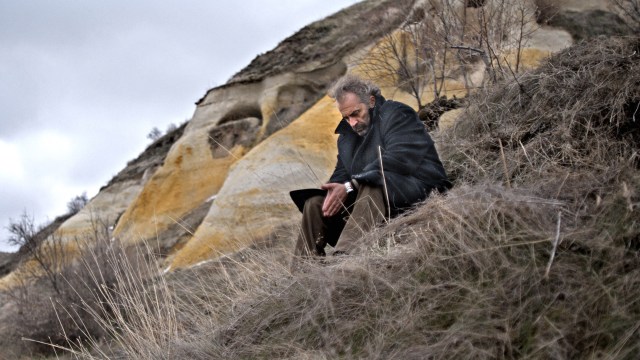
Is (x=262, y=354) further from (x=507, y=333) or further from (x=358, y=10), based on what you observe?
(x=358, y=10)

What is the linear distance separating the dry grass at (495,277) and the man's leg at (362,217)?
129mm

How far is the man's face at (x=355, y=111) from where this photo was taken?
5113mm

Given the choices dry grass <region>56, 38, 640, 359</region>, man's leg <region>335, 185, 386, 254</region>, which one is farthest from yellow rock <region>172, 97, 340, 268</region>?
man's leg <region>335, 185, 386, 254</region>

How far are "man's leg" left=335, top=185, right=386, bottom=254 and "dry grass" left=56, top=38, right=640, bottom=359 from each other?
129 millimetres

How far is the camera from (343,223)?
481cm

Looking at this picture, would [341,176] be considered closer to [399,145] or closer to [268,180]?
[399,145]

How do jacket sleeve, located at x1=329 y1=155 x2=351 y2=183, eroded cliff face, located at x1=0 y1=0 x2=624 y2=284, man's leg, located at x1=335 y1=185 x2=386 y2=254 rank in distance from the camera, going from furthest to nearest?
eroded cliff face, located at x1=0 y1=0 x2=624 y2=284
jacket sleeve, located at x1=329 y1=155 x2=351 y2=183
man's leg, located at x1=335 y1=185 x2=386 y2=254

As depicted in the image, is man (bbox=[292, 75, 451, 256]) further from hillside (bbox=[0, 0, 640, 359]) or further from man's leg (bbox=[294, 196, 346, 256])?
hillside (bbox=[0, 0, 640, 359])

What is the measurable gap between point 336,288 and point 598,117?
2.22 meters

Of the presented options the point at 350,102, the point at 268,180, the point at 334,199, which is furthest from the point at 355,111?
the point at 268,180

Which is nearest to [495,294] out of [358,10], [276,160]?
[276,160]

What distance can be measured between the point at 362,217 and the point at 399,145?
28.1 inches

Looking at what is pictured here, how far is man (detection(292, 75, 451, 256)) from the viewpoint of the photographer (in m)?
4.49

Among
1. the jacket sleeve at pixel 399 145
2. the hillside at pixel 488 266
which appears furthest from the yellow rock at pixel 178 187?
the jacket sleeve at pixel 399 145
